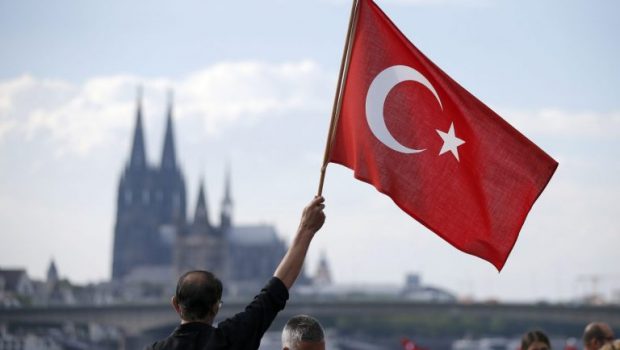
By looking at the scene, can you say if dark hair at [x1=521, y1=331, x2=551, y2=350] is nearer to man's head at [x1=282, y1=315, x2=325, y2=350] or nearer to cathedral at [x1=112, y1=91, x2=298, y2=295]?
man's head at [x1=282, y1=315, x2=325, y2=350]

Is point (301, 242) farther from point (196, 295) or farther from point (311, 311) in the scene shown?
point (311, 311)

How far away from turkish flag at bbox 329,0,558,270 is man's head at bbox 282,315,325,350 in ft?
7.97

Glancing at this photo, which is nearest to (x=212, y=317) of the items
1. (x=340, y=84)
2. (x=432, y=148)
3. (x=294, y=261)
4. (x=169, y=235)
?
(x=294, y=261)

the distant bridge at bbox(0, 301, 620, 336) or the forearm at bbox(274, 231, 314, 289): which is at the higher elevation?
the distant bridge at bbox(0, 301, 620, 336)

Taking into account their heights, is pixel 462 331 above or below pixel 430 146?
above

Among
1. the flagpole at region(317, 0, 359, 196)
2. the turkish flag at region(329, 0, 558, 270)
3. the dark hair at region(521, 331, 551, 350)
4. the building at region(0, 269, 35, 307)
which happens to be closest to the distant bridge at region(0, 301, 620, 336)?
the building at region(0, 269, 35, 307)

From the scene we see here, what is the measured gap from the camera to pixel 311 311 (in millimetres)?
121250

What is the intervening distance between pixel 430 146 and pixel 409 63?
57 centimetres

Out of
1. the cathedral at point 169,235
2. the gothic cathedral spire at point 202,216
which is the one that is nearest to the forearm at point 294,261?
the gothic cathedral spire at point 202,216

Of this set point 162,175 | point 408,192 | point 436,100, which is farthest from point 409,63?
point 162,175

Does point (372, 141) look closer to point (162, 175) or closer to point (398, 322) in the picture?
point (398, 322)

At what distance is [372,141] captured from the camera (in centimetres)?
923

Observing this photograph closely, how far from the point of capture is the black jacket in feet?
20.2

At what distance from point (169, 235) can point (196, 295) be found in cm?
18276
